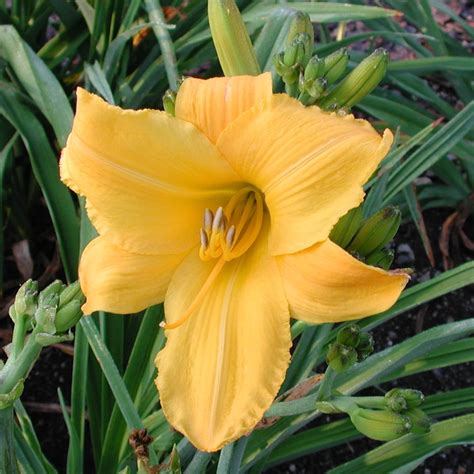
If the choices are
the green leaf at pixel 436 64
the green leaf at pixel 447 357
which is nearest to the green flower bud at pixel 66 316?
the green leaf at pixel 447 357

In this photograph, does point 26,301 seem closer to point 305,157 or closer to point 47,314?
point 47,314

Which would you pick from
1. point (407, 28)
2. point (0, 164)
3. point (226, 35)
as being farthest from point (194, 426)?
point (407, 28)

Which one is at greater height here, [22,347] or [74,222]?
[22,347]

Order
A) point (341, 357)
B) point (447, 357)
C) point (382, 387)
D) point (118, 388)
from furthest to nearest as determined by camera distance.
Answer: point (382, 387) < point (447, 357) < point (118, 388) < point (341, 357)

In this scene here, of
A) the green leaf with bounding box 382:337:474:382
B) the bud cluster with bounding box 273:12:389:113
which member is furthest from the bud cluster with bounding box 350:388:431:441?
the green leaf with bounding box 382:337:474:382

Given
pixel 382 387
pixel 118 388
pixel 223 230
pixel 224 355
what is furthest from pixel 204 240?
pixel 382 387

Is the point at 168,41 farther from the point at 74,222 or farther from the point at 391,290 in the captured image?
the point at 391,290

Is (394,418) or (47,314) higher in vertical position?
(47,314)

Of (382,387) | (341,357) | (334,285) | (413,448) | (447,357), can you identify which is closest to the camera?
(334,285)

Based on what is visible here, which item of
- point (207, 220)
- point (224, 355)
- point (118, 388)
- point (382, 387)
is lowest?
point (382, 387)
